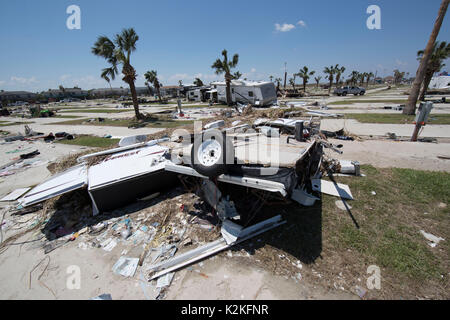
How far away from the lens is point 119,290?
8.68ft

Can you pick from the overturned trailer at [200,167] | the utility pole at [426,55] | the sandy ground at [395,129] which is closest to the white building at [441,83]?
the utility pole at [426,55]

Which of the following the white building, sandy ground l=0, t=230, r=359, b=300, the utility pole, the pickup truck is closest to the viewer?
sandy ground l=0, t=230, r=359, b=300

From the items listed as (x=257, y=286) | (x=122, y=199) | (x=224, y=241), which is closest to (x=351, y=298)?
(x=257, y=286)

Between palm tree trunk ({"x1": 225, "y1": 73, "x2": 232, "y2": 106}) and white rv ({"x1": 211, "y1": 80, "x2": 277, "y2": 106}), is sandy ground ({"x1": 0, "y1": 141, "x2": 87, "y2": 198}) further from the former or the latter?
white rv ({"x1": 211, "y1": 80, "x2": 277, "y2": 106})

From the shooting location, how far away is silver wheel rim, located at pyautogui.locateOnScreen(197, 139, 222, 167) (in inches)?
122

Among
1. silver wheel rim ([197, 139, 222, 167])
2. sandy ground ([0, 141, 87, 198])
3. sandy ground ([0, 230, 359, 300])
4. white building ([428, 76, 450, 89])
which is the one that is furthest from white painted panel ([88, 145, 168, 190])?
white building ([428, 76, 450, 89])

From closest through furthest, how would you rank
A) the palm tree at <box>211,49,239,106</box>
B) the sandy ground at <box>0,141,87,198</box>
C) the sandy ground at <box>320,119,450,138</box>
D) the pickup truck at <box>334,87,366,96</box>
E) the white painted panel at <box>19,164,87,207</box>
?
the white painted panel at <box>19,164,87,207</box>, the sandy ground at <box>0,141,87,198</box>, the sandy ground at <box>320,119,450,138</box>, the palm tree at <box>211,49,239,106</box>, the pickup truck at <box>334,87,366,96</box>

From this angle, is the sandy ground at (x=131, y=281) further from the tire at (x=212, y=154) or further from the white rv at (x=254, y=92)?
the white rv at (x=254, y=92)

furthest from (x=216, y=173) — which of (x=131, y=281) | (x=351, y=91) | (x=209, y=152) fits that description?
(x=351, y=91)

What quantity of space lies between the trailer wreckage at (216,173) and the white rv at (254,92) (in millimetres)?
16116

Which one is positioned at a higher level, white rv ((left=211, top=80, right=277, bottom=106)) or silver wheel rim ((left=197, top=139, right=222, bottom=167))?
white rv ((left=211, top=80, right=277, bottom=106))
